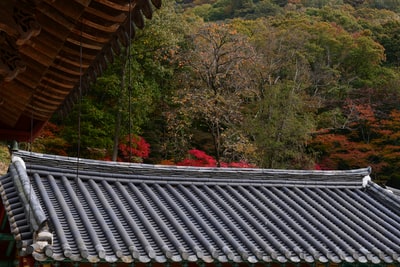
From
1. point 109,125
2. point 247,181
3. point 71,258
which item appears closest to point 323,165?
point 109,125

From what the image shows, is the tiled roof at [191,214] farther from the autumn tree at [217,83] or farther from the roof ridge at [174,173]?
the autumn tree at [217,83]

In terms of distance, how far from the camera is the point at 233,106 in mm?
18562

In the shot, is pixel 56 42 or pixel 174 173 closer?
pixel 56 42

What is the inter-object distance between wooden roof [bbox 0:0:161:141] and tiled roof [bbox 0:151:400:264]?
0.95m

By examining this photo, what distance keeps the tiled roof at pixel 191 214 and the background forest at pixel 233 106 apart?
8.81 meters

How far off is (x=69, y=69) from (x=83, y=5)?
5.45 feet

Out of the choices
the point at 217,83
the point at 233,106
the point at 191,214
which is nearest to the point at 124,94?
the point at 217,83

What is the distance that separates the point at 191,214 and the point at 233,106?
12.8m

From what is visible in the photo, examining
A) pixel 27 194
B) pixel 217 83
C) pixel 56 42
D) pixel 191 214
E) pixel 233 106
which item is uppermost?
pixel 56 42

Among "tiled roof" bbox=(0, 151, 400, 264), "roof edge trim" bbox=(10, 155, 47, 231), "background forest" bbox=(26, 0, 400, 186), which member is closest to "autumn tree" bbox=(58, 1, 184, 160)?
"background forest" bbox=(26, 0, 400, 186)

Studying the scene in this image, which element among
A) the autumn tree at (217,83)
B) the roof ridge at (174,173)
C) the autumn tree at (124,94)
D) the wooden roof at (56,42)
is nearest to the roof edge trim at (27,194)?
the roof ridge at (174,173)

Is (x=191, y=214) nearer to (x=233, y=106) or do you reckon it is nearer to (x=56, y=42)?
(x=56, y=42)

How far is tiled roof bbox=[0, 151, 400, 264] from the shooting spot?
4695 mm

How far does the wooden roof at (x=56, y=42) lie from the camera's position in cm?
226
